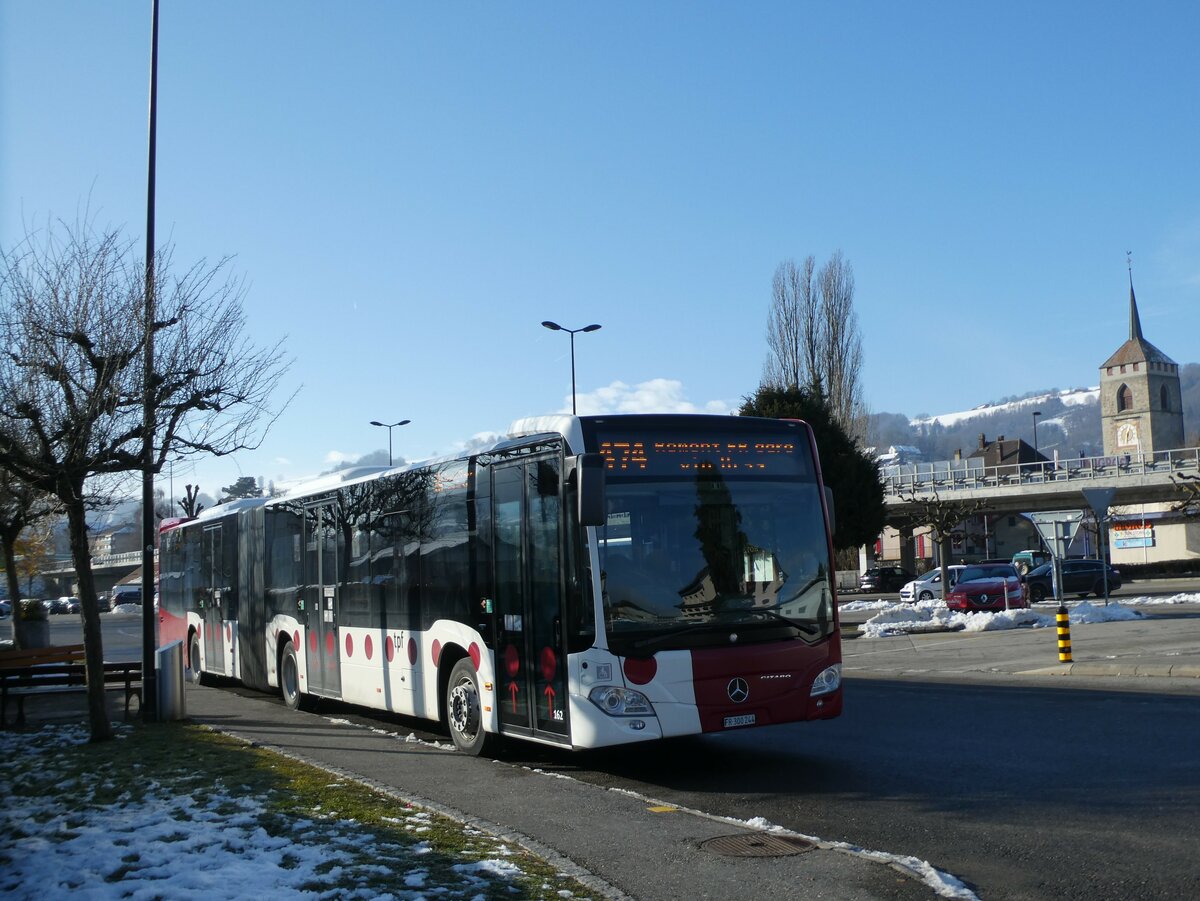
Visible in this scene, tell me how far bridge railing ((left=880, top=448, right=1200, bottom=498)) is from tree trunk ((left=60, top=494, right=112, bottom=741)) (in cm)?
5372

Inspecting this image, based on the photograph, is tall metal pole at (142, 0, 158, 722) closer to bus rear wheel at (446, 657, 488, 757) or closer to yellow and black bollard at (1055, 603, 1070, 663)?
bus rear wheel at (446, 657, 488, 757)

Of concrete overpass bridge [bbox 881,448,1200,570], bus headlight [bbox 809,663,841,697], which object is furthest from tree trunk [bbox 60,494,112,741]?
concrete overpass bridge [bbox 881,448,1200,570]

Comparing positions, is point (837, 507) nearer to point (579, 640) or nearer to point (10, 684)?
point (10, 684)

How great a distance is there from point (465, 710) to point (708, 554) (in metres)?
3.36

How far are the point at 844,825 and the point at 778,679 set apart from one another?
207cm

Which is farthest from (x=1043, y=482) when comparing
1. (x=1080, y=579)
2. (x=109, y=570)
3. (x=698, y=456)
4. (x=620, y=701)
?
(x=109, y=570)

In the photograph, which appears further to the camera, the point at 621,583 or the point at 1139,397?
the point at 1139,397

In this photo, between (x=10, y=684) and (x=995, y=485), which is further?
(x=995, y=485)

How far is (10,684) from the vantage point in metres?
16.3

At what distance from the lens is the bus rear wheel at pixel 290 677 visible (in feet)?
55.5

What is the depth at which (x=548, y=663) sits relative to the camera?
10.2 m

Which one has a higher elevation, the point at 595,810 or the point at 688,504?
the point at 688,504

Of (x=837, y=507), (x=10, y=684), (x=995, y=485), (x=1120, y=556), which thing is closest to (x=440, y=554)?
(x=10, y=684)

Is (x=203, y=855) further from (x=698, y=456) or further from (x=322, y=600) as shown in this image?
(x=322, y=600)
